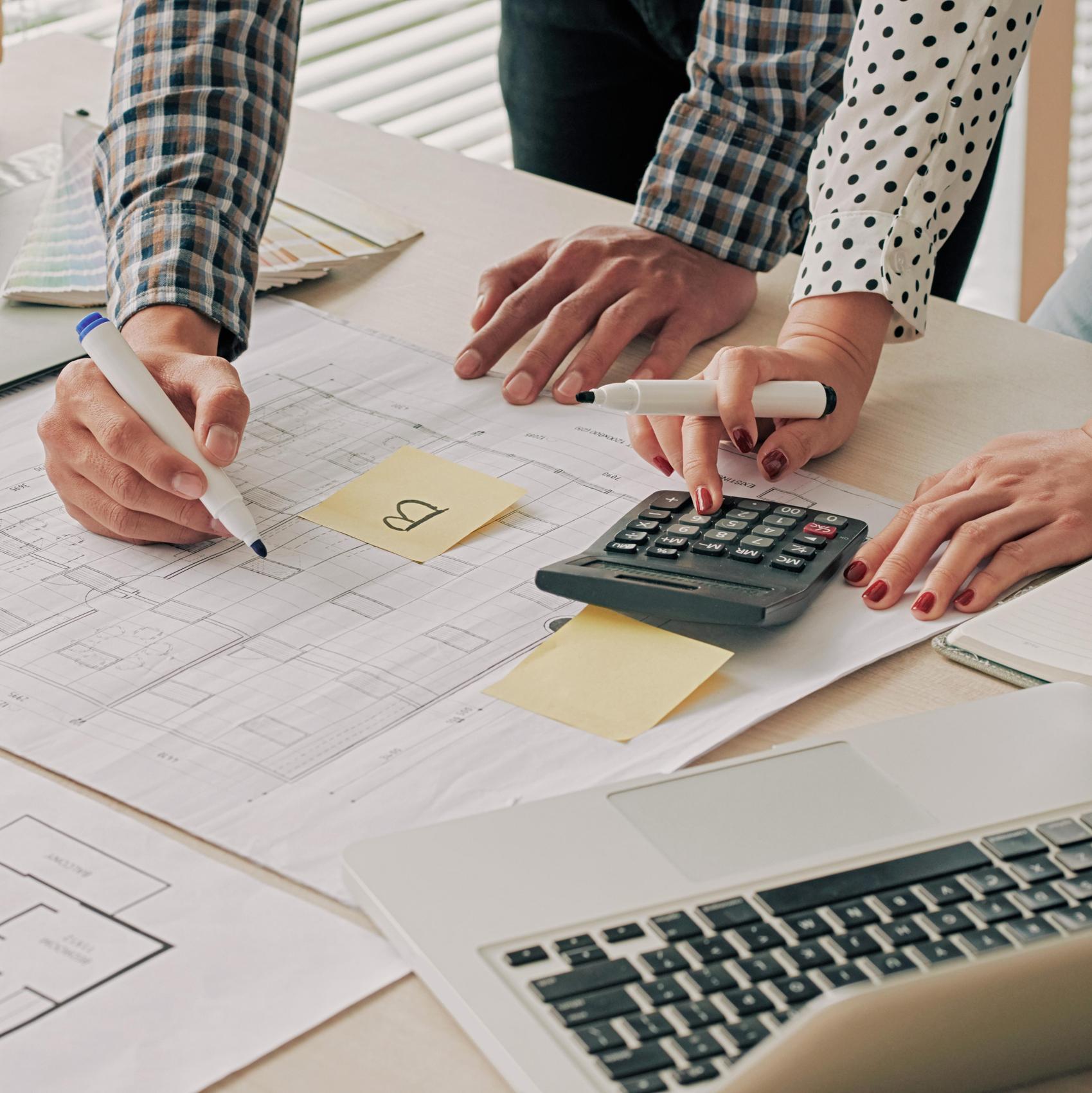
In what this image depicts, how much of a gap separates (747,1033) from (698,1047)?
0.02 meters

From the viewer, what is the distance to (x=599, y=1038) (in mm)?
407

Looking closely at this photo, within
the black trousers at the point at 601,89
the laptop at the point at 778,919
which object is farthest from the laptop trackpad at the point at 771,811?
the black trousers at the point at 601,89

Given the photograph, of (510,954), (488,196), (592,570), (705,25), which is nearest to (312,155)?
(488,196)

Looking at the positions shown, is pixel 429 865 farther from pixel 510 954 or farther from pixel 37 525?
pixel 37 525

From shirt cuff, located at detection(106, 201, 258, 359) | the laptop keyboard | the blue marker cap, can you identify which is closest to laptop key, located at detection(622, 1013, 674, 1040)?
the laptop keyboard

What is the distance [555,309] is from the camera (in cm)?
100

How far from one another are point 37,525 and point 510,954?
0.48 m

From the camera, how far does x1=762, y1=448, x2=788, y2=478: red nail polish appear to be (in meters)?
0.82

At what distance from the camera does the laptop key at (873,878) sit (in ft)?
1.50

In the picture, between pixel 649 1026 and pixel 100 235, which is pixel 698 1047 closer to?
pixel 649 1026

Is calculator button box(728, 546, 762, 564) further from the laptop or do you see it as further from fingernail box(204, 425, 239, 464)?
fingernail box(204, 425, 239, 464)

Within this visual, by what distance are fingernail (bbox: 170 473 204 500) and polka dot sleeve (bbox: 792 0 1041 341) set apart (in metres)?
0.44

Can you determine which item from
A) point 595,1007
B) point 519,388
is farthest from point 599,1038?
point 519,388

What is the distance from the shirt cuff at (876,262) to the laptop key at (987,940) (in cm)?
55
